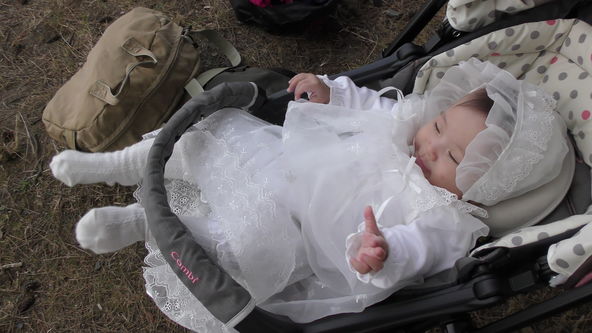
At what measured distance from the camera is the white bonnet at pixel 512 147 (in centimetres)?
140

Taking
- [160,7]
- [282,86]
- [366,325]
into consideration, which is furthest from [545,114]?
[160,7]

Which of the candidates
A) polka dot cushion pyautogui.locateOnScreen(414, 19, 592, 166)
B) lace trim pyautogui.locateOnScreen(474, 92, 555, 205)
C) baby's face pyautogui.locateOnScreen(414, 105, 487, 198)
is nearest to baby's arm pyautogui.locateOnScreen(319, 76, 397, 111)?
polka dot cushion pyautogui.locateOnScreen(414, 19, 592, 166)

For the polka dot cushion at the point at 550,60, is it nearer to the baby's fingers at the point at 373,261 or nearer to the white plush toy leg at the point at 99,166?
the baby's fingers at the point at 373,261

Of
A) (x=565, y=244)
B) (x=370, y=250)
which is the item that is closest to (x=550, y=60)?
(x=565, y=244)

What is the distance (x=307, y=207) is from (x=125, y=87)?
0.99 meters

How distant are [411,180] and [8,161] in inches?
76.0

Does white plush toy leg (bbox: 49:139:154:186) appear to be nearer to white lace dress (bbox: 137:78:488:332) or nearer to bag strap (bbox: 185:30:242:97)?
white lace dress (bbox: 137:78:488:332)

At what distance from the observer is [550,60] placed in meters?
1.69

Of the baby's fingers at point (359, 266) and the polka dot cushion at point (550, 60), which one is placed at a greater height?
the polka dot cushion at point (550, 60)

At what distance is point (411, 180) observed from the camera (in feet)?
5.02

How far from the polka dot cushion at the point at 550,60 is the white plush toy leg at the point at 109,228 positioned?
1041 mm

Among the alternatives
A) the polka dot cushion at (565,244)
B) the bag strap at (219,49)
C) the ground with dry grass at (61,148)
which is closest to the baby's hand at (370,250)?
the polka dot cushion at (565,244)

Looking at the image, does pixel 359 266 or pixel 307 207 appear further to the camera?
pixel 307 207

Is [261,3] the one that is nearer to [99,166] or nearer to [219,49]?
[219,49]
